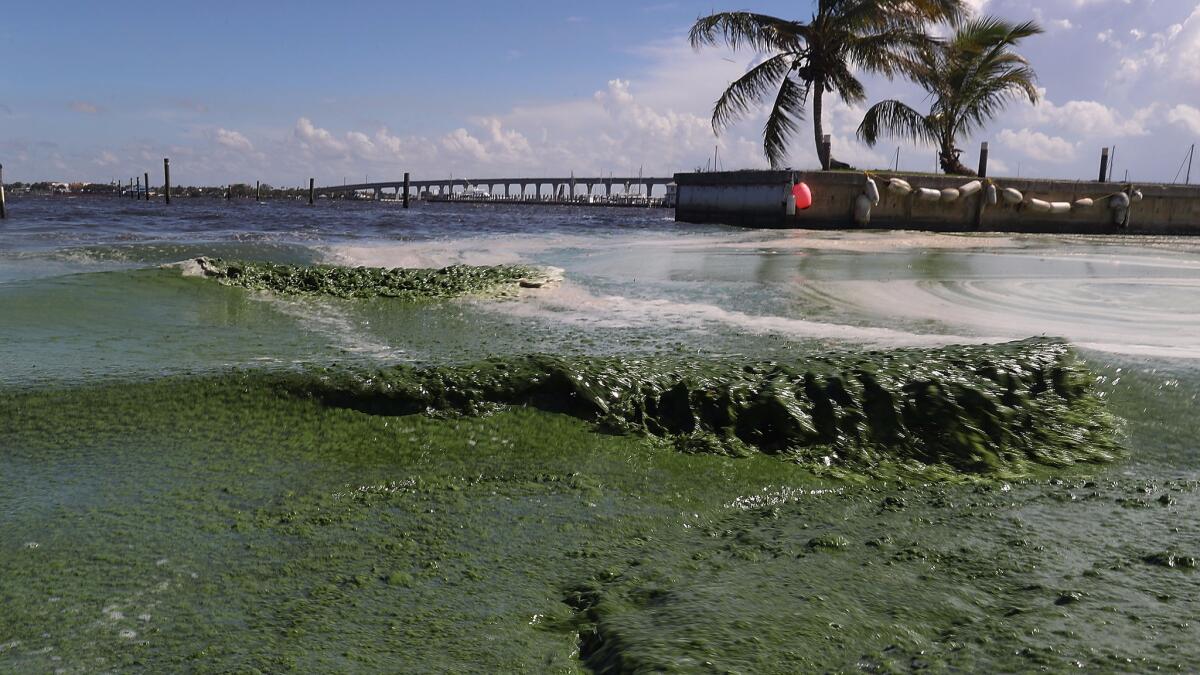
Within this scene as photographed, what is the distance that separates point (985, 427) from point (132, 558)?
11.4 feet

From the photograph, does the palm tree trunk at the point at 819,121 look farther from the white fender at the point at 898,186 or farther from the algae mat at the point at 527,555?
the algae mat at the point at 527,555

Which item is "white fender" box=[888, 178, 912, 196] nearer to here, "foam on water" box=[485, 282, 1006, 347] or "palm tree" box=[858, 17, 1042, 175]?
"palm tree" box=[858, 17, 1042, 175]

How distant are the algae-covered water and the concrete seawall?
12830 mm

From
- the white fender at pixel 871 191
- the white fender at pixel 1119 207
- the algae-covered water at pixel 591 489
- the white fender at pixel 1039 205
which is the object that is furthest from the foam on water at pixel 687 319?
the white fender at pixel 1119 207

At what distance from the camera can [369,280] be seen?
823 centimetres

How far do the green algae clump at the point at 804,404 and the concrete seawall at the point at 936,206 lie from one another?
50.9 feet

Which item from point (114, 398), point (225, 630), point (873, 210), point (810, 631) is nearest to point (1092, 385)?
point (810, 631)

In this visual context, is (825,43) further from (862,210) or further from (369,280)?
(369,280)

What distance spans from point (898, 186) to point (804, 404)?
16896mm

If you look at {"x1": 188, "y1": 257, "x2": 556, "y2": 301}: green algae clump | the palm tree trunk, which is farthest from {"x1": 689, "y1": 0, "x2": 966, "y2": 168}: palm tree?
{"x1": 188, "y1": 257, "x2": 556, "y2": 301}: green algae clump

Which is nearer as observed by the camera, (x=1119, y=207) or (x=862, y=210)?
(x=862, y=210)

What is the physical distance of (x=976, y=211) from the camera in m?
20.3

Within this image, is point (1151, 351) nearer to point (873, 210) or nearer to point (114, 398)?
point (114, 398)

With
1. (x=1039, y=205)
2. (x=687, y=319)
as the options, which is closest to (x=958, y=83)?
(x=1039, y=205)
